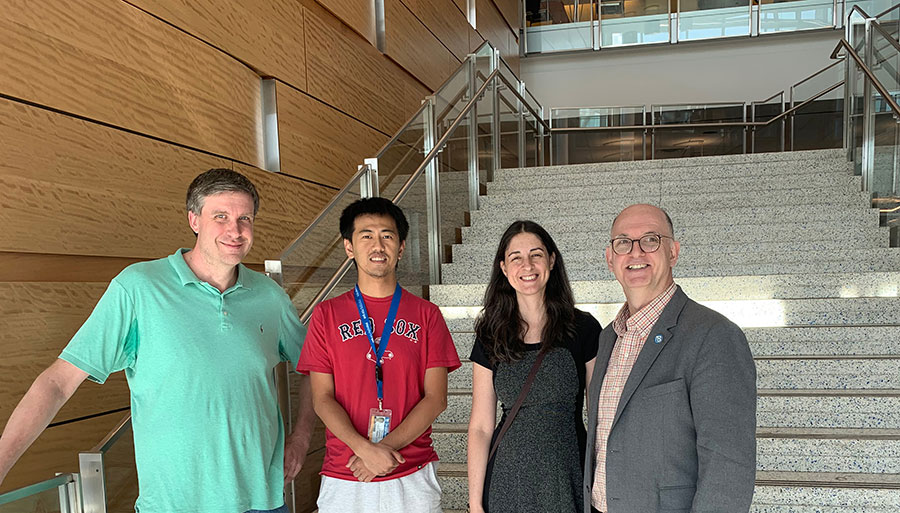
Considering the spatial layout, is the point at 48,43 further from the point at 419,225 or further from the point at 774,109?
the point at 774,109

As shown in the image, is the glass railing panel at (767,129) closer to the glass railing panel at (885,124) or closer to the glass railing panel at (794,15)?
the glass railing panel at (794,15)

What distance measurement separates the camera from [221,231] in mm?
1765

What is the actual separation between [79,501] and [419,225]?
3023 mm

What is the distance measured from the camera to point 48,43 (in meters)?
2.56

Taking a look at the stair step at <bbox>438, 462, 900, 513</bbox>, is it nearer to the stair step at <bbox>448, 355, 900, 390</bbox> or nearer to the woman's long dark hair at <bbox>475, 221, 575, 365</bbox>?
the stair step at <bbox>448, 355, 900, 390</bbox>

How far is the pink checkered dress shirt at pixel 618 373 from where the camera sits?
64.1 inches

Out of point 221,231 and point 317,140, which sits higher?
point 317,140

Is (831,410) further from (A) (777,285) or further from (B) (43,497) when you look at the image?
(B) (43,497)

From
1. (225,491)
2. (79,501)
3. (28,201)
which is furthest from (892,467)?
(28,201)

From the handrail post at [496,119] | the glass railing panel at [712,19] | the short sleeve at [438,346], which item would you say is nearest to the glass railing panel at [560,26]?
the glass railing panel at [712,19]

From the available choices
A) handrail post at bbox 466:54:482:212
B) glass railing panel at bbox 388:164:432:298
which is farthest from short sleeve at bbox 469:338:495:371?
handrail post at bbox 466:54:482:212

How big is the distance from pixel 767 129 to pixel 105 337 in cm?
1004

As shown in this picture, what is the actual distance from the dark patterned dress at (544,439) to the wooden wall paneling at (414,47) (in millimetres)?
4662

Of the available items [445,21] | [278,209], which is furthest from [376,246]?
[445,21]
